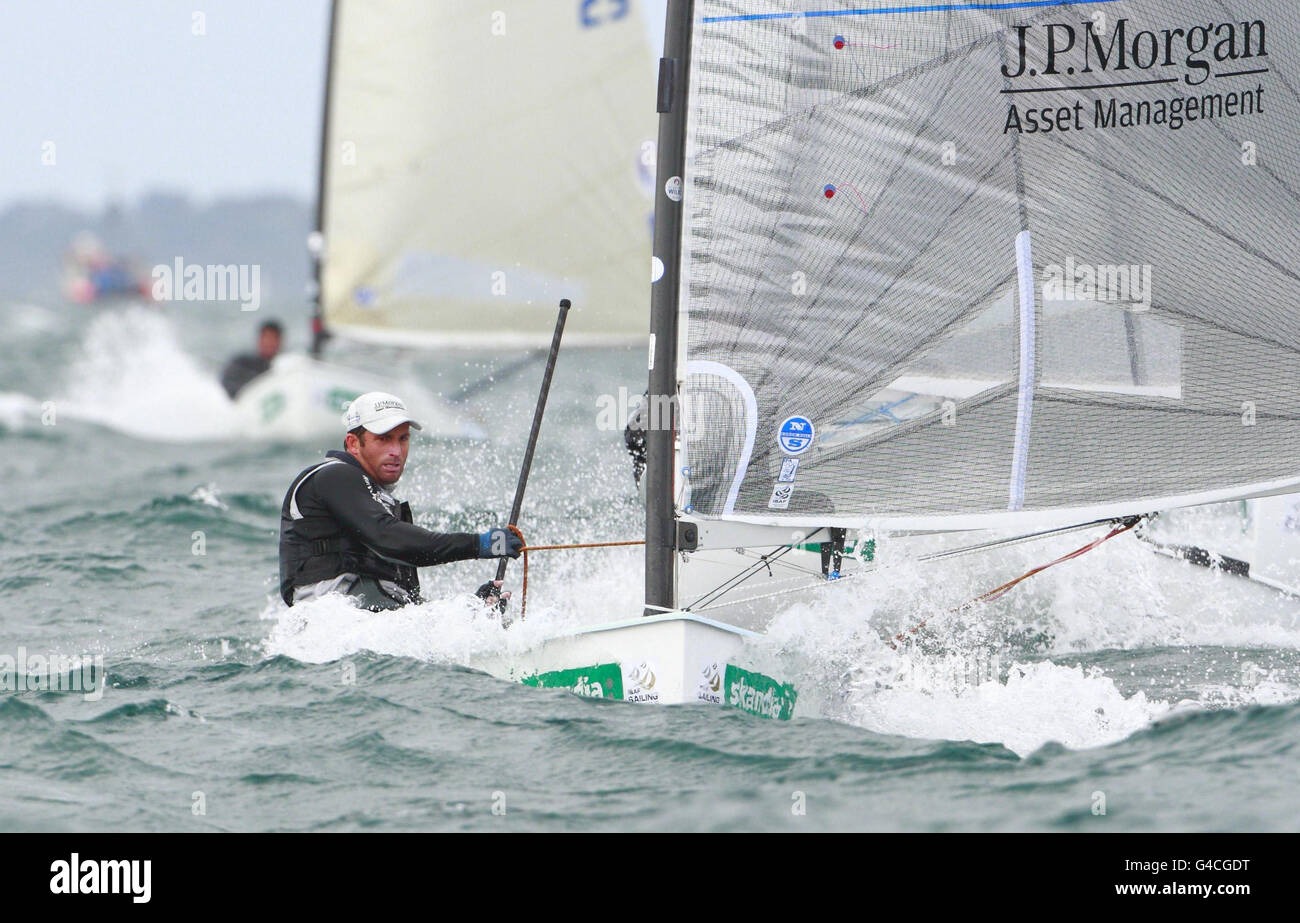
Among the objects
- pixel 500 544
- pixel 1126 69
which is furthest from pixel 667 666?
pixel 1126 69

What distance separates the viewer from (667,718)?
14.7ft

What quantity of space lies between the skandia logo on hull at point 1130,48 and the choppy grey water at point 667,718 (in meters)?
1.70

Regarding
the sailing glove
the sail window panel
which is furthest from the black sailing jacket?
the sail window panel

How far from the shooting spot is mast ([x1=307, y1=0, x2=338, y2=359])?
11875mm

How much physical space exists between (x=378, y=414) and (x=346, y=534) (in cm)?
41

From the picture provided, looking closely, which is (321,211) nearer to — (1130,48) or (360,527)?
(360,527)

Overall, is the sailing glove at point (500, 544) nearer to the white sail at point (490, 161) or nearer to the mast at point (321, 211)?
the white sail at point (490, 161)

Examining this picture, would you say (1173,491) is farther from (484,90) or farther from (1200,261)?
(484,90)

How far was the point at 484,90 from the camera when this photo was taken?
1188cm

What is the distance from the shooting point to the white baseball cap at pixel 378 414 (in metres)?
5.36

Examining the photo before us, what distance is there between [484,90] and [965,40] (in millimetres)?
7399

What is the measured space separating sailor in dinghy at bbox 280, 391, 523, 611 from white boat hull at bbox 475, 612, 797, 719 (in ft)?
1.92
